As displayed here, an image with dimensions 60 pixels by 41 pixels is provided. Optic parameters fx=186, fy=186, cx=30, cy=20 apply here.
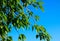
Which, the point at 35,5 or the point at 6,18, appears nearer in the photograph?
the point at 6,18

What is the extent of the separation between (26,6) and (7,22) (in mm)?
1252

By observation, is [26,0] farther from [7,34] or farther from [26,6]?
[7,34]

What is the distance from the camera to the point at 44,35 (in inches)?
348

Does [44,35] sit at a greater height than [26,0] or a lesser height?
lesser

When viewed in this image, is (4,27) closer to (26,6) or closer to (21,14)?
(21,14)

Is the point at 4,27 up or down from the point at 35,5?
down

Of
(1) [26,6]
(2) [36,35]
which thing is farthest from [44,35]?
(1) [26,6]

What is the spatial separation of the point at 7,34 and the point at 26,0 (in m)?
1.84

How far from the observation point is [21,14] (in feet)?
28.5

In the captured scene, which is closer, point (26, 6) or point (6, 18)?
point (6, 18)

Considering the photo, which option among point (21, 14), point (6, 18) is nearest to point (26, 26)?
point (21, 14)

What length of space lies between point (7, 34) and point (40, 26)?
1.60 metres

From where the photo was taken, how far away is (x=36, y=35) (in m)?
Answer: 8.80

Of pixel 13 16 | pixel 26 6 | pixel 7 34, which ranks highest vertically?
pixel 26 6
